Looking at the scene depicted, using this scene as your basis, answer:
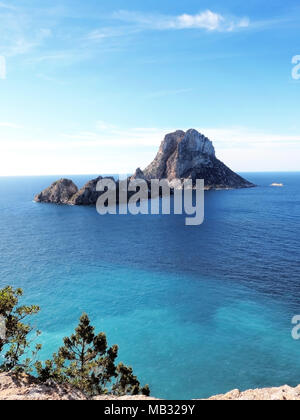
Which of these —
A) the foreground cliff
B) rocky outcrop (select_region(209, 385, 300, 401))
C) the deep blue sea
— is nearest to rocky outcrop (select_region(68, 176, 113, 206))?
the deep blue sea

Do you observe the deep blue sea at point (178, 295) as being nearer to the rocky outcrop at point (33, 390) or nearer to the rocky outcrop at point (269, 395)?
the rocky outcrop at point (269, 395)

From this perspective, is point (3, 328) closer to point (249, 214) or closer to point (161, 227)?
point (161, 227)

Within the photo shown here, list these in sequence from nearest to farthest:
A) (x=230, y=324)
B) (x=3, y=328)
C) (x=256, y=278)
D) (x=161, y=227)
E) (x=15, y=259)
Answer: (x=3, y=328) → (x=230, y=324) → (x=256, y=278) → (x=15, y=259) → (x=161, y=227)

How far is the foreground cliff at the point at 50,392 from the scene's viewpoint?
73.3 feet

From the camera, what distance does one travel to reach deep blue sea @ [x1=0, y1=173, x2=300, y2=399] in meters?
39.4

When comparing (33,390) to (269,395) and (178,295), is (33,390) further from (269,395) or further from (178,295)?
(178,295)

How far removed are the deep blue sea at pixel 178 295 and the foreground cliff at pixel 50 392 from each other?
12873mm

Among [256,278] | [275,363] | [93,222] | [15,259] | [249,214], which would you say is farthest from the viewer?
[249,214]

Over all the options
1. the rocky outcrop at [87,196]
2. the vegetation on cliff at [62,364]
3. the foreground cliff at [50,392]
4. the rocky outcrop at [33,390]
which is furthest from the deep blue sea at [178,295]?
the rocky outcrop at [87,196]

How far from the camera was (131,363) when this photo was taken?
134 ft

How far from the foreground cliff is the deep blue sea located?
42.2 ft

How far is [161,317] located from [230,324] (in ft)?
42.2

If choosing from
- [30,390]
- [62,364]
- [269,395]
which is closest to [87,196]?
[62,364]
